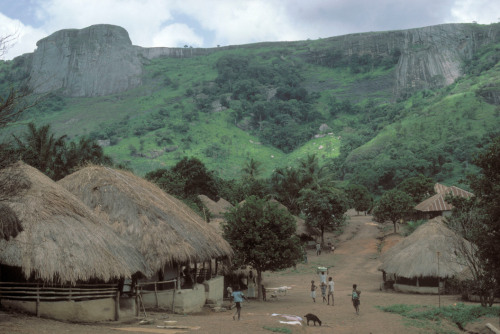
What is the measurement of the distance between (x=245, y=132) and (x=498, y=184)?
100629mm

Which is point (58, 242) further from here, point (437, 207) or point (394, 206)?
point (437, 207)

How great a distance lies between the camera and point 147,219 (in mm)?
16859

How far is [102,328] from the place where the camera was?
12602 mm

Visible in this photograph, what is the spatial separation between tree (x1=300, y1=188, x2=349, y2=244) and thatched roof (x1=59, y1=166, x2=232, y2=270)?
2455cm

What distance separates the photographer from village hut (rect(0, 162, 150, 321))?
41.7 ft

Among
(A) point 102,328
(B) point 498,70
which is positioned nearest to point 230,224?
(A) point 102,328

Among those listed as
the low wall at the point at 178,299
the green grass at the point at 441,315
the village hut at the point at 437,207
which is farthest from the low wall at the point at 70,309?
the village hut at the point at 437,207

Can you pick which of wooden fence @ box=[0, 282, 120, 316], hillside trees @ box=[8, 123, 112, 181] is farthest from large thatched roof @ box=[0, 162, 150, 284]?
hillside trees @ box=[8, 123, 112, 181]

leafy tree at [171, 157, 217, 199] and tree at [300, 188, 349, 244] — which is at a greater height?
leafy tree at [171, 157, 217, 199]

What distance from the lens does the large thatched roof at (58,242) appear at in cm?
1260

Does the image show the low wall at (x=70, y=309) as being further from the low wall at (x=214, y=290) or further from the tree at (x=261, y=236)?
the tree at (x=261, y=236)

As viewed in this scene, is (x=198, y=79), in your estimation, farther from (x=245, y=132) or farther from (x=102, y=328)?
(x=102, y=328)

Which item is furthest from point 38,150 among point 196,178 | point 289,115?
point 289,115

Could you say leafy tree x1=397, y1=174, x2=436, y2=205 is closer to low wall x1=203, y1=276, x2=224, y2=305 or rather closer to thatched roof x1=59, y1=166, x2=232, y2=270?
low wall x1=203, y1=276, x2=224, y2=305
